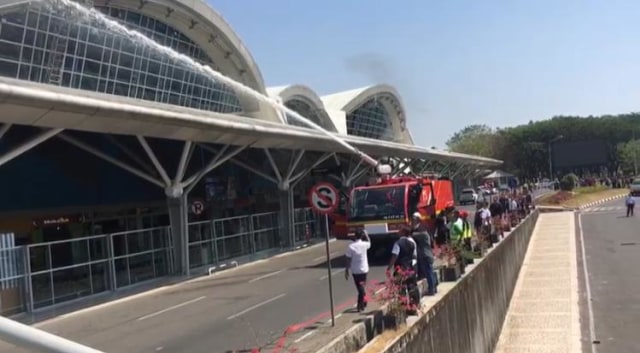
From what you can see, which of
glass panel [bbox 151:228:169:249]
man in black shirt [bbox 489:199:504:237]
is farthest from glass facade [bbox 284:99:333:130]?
glass panel [bbox 151:228:169:249]

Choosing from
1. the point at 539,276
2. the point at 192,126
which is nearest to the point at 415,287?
the point at 192,126

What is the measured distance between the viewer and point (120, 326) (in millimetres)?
14312

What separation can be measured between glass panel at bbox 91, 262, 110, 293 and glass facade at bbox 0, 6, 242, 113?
12.9 m

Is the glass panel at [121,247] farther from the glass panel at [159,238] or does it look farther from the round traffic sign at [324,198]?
the round traffic sign at [324,198]

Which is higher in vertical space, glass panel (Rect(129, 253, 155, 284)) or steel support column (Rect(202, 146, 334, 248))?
steel support column (Rect(202, 146, 334, 248))

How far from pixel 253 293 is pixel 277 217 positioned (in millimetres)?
15989

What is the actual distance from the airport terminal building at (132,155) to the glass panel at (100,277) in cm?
4

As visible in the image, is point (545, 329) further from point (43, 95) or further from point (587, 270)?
point (43, 95)

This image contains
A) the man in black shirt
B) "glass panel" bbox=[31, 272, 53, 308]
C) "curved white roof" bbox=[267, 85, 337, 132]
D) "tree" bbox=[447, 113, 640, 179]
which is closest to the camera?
"glass panel" bbox=[31, 272, 53, 308]

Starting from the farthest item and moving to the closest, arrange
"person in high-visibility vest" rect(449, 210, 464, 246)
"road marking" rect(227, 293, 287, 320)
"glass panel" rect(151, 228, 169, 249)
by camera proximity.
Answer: "glass panel" rect(151, 228, 169, 249) < "person in high-visibility vest" rect(449, 210, 464, 246) < "road marking" rect(227, 293, 287, 320)

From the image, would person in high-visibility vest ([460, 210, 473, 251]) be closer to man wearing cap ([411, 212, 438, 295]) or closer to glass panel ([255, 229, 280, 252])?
man wearing cap ([411, 212, 438, 295])

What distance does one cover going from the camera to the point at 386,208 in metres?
21.9

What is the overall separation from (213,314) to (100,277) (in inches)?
304

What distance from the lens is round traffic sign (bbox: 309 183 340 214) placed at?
11.2 m
